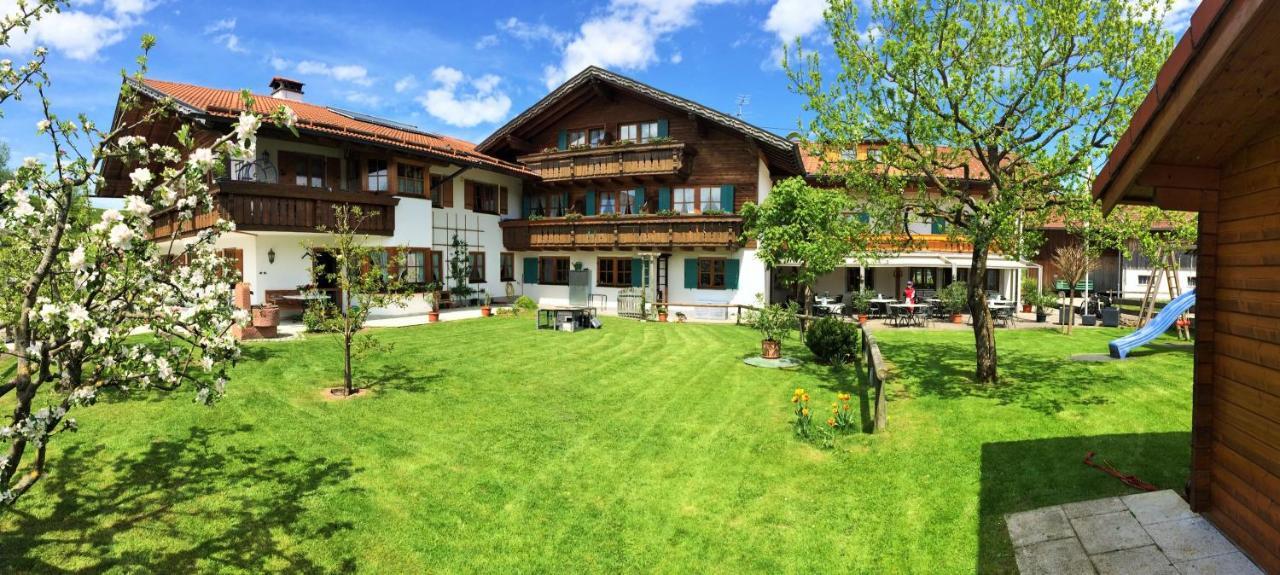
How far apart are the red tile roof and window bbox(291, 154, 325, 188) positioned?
1.30m

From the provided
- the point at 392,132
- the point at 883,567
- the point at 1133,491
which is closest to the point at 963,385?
the point at 1133,491

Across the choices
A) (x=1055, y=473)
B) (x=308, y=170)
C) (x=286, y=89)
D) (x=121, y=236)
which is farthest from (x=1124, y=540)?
(x=286, y=89)

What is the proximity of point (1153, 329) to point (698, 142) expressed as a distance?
1563 centimetres

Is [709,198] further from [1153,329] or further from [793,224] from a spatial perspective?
[1153,329]

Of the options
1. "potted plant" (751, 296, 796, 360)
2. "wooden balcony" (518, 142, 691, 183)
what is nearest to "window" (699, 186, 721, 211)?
"wooden balcony" (518, 142, 691, 183)

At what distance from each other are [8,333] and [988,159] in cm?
1256

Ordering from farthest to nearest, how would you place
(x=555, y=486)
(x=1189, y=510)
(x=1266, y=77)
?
(x=555, y=486)
(x=1189, y=510)
(x=1266, y=77)

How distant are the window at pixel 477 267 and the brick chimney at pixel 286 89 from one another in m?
9.78

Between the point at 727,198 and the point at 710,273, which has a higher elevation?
the point at 727,198

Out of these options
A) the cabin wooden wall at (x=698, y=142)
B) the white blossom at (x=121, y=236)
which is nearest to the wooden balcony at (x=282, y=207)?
the cabin wooden wall at (x=698, y=142)

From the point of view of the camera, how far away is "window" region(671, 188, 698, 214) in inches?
977

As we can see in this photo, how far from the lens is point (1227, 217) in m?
4.96

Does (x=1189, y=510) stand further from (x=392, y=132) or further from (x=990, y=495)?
(x=392, y=132)

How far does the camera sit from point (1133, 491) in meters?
6.14
